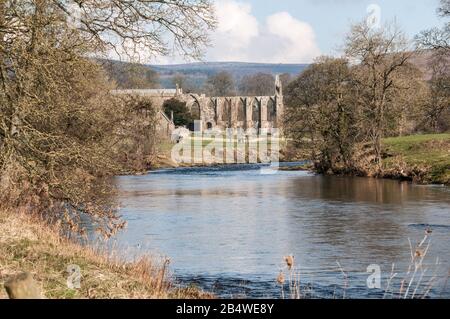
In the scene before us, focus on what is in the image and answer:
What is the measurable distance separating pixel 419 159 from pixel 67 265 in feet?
127

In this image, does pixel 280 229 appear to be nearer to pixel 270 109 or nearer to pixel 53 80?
pixel 53 80

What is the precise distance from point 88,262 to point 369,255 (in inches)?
337

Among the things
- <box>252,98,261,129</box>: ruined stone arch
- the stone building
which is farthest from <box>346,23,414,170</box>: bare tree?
<box>252,98,261,129</box>: ruined stone arch

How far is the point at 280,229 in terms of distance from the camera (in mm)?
25375

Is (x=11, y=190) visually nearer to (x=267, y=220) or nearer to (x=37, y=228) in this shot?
(x=37, y=228)

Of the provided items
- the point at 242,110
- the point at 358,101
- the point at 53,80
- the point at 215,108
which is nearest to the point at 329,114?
the point at 358,101

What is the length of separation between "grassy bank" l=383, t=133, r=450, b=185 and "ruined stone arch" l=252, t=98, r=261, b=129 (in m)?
110

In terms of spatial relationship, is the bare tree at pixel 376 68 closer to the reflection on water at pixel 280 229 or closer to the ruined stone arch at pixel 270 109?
the reflection on water at pixel 280 229

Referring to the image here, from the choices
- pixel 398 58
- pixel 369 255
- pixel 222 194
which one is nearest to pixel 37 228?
pixel 369 255

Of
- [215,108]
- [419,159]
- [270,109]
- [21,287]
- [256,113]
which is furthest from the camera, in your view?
[256,113]

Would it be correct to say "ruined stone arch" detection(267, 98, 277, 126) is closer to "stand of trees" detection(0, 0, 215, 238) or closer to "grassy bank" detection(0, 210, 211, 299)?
"stand of trees" detection(0, 0, 215, 238)

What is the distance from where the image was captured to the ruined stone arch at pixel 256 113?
16930 cm

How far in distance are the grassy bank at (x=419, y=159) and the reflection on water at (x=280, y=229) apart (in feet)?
7.96

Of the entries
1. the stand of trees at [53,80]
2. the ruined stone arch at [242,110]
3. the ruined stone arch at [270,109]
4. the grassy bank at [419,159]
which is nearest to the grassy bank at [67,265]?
the stand of trees at [53,80]
